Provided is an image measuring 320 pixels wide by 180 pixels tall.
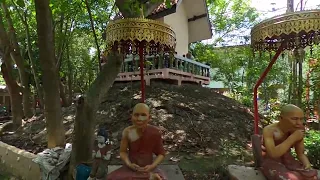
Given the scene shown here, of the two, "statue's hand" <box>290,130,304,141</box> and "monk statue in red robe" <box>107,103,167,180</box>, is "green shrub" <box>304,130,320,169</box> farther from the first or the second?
"monk statue in red robe" <box>107,103,167,180</box>

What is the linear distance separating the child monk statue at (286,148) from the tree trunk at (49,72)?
130 inches

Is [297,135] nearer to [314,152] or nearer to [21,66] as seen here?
[314,152]

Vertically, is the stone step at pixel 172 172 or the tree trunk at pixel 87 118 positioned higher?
the tree trunk at pixel 87 118

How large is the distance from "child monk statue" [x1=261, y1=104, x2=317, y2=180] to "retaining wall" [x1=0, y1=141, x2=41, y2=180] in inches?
144

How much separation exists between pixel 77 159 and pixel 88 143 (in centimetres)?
28

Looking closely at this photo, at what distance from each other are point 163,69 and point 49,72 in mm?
4245

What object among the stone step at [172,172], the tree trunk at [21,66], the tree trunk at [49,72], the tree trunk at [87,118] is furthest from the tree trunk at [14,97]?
the stone step at [172,172]

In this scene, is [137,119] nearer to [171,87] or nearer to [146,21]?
[146,21]

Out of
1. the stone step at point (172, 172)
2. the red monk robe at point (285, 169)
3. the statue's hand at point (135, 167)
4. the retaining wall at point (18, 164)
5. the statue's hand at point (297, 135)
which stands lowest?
the retaining wall at point (18, 164)

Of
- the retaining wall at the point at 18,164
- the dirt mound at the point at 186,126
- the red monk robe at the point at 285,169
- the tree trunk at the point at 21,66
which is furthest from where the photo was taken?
the tree trunk at the point at 21,66

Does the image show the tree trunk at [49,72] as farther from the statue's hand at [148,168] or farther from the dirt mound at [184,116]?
the statue's hand at [148,168]

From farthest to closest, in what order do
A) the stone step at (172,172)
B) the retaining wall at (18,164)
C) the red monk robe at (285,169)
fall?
the retaining wall at (18,164) → the stone step at (172,172) → the red monk robe at (285,169)

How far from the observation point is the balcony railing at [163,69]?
27.3ft

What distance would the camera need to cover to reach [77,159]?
399 centimetres
